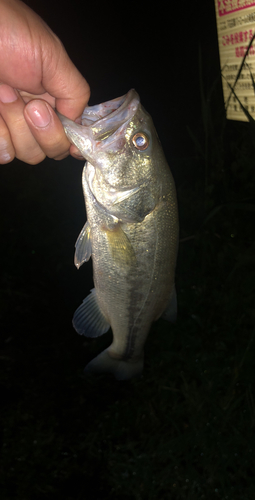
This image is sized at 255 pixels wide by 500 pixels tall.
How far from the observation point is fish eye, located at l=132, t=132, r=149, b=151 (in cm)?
125

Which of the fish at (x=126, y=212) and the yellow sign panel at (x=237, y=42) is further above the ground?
the yellow sign panel at (x=237, y=42)

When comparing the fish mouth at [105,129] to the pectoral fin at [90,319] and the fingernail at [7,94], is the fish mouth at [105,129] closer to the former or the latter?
the fingernail at [7,94]

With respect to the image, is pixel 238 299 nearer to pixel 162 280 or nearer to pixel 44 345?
pixel 162 280

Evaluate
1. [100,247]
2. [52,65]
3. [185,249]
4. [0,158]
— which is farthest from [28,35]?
[185,249]

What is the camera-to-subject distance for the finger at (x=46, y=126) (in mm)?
1276

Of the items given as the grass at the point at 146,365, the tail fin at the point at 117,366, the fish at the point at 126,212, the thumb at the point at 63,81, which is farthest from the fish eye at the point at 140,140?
the grass at the point at 146,365

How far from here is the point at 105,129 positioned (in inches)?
47.3

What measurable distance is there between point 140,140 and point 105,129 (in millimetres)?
158

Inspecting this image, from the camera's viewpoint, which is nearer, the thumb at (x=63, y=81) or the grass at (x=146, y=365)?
the thumb at (x=63, y=81)

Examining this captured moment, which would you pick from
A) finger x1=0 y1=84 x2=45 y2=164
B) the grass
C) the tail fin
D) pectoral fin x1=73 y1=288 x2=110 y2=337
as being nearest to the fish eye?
finger x1=0 y1=84 x2=45 y2=164

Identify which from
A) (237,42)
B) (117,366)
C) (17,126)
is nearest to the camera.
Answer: (17,126)

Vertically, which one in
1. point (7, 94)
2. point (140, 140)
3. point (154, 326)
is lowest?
point (154, 326)

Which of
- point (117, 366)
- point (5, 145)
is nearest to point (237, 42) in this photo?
point (5, 145)

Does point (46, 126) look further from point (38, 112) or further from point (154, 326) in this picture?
point (154, 326)
